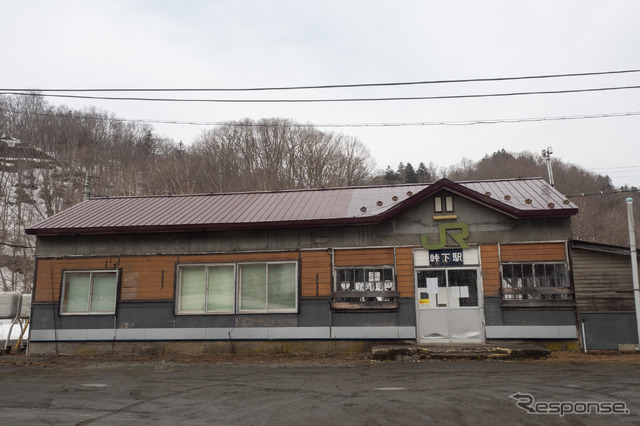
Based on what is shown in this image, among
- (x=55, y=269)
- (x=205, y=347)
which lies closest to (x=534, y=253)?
(x=205, y=347)

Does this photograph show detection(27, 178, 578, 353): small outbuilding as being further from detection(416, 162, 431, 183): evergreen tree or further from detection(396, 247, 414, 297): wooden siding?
detection(416, 162, 431, 183): evergreen tree

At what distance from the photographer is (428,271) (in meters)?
15.0

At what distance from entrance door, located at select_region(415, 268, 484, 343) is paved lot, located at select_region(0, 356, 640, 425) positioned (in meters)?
2.06

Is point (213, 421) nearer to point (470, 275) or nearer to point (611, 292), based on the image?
point (470, 275)

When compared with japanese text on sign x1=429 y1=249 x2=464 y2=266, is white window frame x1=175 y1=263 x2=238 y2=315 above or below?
below

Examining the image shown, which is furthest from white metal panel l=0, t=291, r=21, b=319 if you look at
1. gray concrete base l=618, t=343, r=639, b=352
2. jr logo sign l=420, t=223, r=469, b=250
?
gray concrete base l=618, t=343, r=639, b=352

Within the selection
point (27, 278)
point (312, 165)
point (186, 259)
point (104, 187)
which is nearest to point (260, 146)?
point (312, 165)

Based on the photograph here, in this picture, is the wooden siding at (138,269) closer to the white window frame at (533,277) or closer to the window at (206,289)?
the window at (206,289)

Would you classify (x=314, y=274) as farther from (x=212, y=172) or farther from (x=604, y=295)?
(x=212, y=172)

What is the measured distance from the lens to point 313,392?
8914mm

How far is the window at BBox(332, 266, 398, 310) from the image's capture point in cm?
1488

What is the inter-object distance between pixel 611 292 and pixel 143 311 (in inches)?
557

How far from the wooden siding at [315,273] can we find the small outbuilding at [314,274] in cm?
3

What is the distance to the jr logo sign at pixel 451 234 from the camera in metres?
14.9
